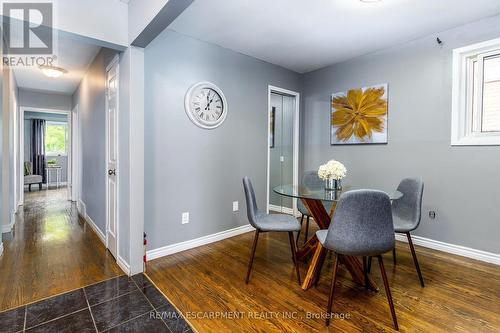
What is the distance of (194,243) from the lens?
2973 millimetres

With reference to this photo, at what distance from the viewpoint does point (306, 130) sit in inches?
167

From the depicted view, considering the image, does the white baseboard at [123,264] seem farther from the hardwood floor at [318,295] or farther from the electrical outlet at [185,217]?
the electrical outlet at [185,217]

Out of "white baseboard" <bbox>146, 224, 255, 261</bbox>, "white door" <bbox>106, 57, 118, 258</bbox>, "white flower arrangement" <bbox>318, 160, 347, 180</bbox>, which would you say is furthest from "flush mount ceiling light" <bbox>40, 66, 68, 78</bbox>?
"white flower arrangement" <bbox>318, 160, 347, 180</bbox>

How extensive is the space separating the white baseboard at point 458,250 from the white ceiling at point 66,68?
4.18 metres

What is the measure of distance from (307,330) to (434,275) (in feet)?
4.91

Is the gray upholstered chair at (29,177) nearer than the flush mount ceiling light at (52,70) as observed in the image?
No

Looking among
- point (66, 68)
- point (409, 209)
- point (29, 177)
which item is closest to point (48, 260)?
point (66, 68)

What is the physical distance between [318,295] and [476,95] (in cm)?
266

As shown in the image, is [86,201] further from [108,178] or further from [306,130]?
[306,130]

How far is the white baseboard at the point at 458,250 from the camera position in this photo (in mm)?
2564

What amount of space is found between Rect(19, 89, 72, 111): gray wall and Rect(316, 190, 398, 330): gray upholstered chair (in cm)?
651

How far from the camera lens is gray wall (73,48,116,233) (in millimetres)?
3078

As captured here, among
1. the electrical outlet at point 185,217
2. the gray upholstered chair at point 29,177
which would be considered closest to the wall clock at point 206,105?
the electrical outlet at point 185,217

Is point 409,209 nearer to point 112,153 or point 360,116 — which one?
point 360,116
